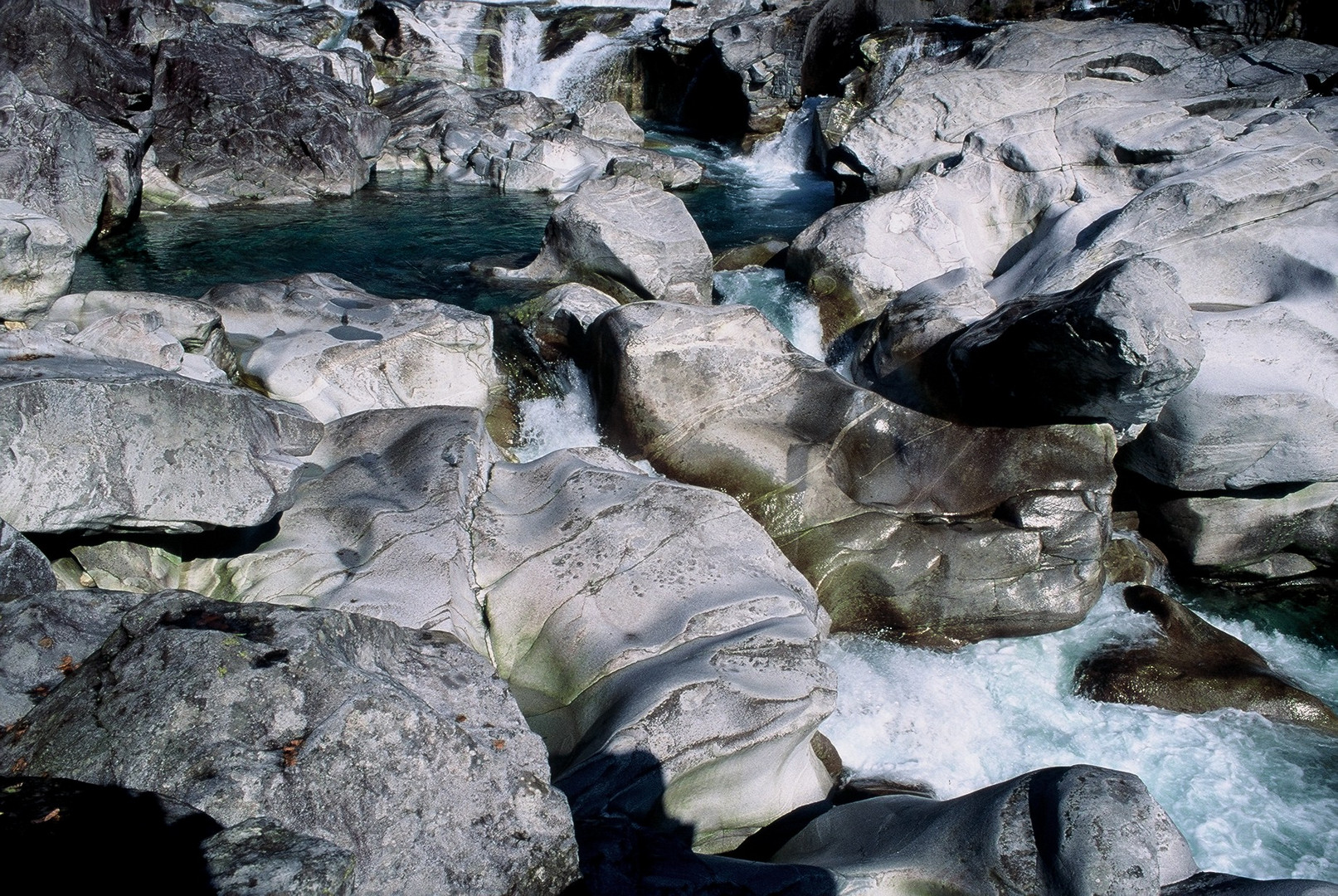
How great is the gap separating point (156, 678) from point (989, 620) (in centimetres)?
534

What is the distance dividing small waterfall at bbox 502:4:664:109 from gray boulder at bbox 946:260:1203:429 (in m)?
15.4

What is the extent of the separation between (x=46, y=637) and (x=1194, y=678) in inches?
249

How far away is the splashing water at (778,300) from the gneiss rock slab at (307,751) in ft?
22.2

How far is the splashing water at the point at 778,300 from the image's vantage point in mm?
9492

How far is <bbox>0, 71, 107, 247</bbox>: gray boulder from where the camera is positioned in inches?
411

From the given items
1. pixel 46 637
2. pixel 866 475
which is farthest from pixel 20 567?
pixel 866 475

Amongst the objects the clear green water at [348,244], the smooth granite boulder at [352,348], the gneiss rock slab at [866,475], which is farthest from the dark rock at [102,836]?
the clear green water at [348,244]

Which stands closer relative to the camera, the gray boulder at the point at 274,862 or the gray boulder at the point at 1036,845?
the gray boulder at the point at 274,862

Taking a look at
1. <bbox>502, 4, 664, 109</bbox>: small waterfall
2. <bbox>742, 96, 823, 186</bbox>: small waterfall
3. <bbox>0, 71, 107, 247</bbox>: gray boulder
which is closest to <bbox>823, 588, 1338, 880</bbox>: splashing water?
<bbox>0, 71, 107, 247</bbox>: gray boulder

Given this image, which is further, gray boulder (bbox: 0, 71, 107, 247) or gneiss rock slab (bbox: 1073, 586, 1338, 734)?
gray boulder (bbox: 0, 71, 107, 247)

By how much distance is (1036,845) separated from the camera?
340cm

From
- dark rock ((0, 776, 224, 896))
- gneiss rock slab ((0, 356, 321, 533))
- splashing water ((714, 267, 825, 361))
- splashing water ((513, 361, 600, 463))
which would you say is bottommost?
splashing water ((513, 361, 600, 463))

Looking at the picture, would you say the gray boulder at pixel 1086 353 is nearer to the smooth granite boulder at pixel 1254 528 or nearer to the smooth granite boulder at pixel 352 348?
the smooth granite boulder at pixel 1254 528

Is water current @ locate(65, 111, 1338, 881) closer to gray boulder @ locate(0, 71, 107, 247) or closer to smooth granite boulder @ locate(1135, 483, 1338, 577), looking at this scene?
smooth granite boulder @ locate(1135, 483, 1338, 577)
